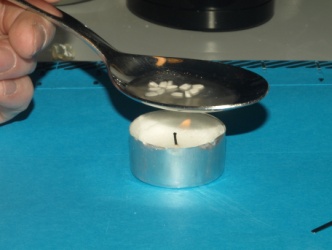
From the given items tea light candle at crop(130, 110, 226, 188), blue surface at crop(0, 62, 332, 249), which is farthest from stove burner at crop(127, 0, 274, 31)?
tea light candle at crop(130, 110, 226, 188)

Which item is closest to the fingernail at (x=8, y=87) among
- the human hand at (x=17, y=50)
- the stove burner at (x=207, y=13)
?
the human hand at (x=17, y=50)

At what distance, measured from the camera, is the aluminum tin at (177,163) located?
0.52 meters

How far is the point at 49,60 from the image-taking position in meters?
0.77

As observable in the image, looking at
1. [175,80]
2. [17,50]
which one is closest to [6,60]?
[17,50]

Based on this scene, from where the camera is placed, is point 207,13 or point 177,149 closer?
point 177,149

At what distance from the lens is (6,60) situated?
56 centimetres

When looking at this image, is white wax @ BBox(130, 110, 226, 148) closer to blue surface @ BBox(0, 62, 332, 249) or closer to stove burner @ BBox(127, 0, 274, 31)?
blue surface @ BBox(0, 62, 332, 249)

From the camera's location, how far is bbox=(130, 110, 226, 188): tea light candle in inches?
20.3

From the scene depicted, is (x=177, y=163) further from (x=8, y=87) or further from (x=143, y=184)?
(x=8, y=87)

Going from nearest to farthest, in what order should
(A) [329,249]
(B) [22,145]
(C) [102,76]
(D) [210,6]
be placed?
(A) [329,249]
(B) [22,145]
(C) [102,76]
(D) [210,6]

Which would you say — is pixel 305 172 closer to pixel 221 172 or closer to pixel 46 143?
pixel 221 172

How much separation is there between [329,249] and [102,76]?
0.31 metres

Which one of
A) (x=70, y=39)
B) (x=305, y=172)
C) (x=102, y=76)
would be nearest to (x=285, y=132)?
(x=305, y=172)

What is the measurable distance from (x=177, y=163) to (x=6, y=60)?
15cm
